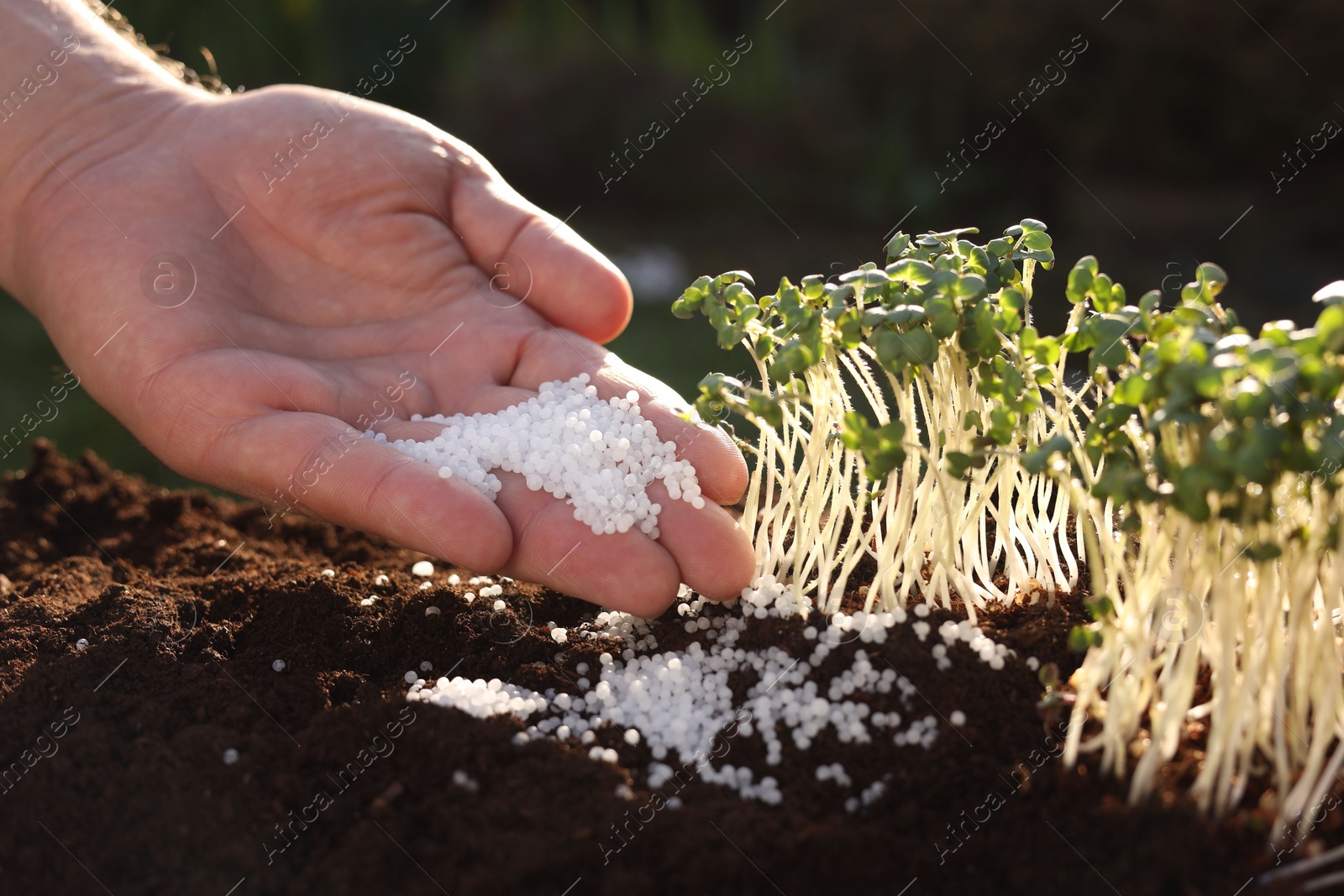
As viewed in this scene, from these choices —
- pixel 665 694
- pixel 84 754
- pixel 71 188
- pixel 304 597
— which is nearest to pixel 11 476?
pixel 71 188

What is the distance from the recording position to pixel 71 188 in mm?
2391

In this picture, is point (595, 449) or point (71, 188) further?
point (71, 188)

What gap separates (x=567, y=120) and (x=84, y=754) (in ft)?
17.8

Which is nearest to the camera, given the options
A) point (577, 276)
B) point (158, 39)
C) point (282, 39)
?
point (577, 276)

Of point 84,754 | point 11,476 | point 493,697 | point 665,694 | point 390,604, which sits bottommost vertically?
point 11,476

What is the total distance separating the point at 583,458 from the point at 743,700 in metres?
0.53

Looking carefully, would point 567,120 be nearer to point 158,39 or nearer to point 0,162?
point 158,39

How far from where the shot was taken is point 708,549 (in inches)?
68.8
